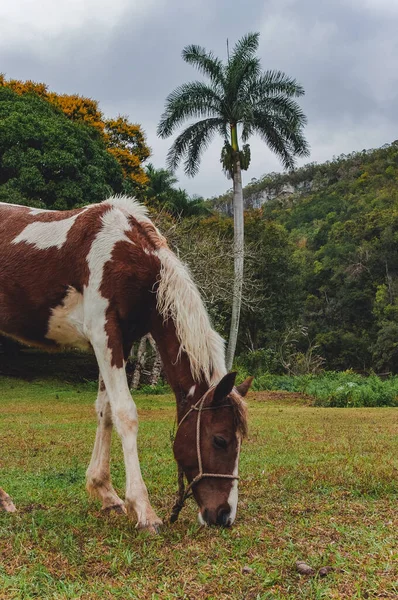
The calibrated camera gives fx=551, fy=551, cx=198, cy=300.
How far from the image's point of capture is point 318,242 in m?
53.2

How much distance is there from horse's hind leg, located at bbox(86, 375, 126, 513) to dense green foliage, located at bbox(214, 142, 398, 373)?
2670cm

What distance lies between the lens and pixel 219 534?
357cm

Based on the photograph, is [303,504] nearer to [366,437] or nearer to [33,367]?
[366,437]

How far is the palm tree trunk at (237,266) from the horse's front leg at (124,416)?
18328mm

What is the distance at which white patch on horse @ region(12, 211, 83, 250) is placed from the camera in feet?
15.0

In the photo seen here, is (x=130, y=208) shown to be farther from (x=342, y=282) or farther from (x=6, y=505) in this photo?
(x=342, y=282)

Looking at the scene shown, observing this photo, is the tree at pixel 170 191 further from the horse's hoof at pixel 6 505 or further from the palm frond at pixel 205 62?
the horse's hoof at pixel 6 505

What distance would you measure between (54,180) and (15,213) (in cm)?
1905

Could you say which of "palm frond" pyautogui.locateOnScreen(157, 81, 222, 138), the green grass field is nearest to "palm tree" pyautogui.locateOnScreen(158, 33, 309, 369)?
"palm frond" pyautogui.locateOnScreen(157, 81, 222, 138)

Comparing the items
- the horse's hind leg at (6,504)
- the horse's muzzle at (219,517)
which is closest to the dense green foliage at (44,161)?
the horse's hind leg at (6,504)

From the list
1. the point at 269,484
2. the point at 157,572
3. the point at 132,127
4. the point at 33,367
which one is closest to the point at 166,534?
the point at 157,572

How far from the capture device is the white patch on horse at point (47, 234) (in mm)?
4586

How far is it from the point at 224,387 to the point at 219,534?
3.10 feet

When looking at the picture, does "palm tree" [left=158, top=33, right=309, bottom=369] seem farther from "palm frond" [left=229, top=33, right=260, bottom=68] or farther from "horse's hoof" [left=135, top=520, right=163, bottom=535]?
"horse's hoof" [left=135, top=520, right=163, bottom=535]
